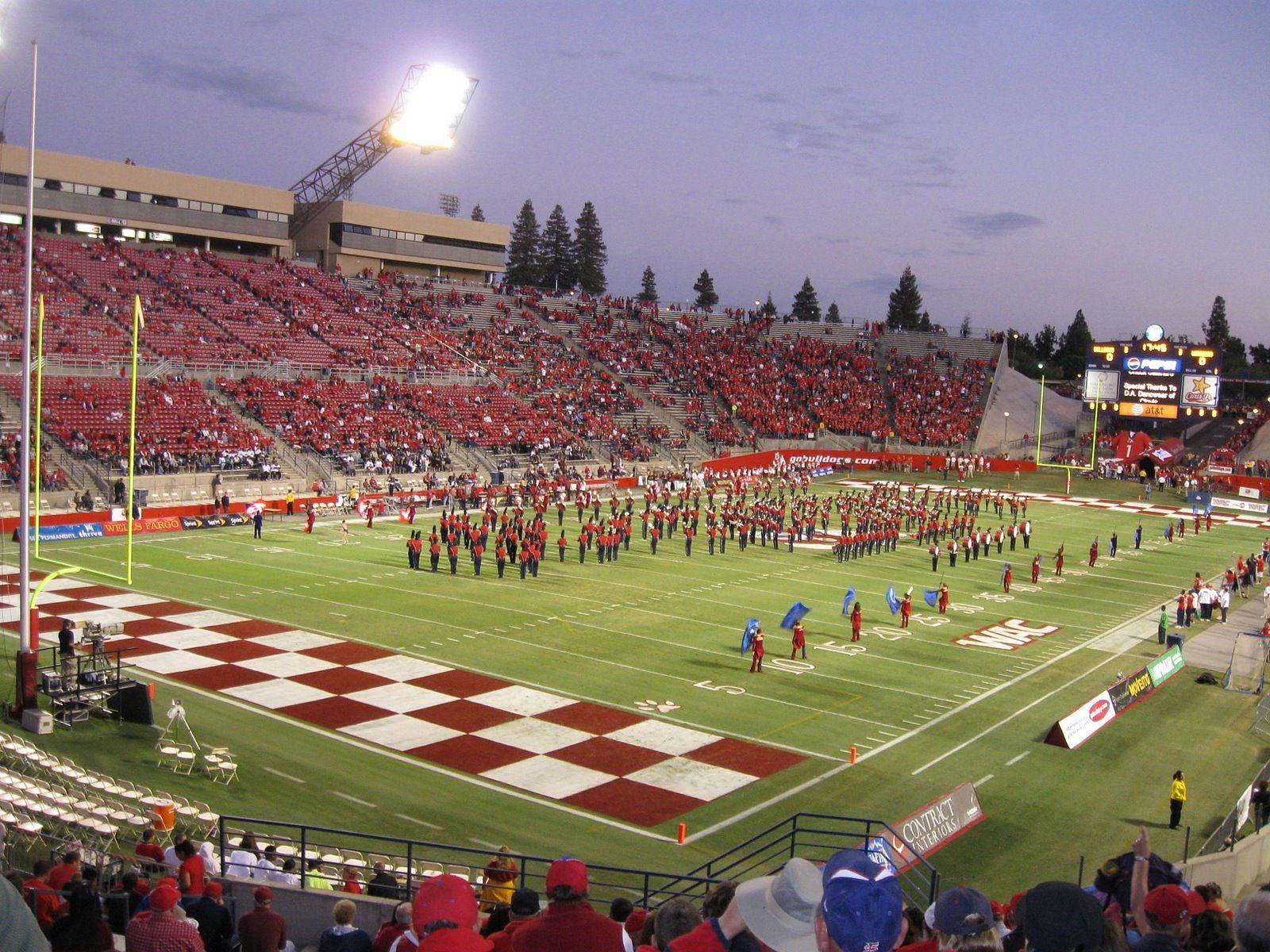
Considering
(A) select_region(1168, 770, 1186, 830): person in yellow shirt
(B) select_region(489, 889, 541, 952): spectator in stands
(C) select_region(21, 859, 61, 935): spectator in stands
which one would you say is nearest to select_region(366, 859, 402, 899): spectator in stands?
(C) select_region(21, 859, 61, 935): spectator in stands

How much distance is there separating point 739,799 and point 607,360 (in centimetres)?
5047

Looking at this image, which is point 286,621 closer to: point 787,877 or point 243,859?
point 243,859

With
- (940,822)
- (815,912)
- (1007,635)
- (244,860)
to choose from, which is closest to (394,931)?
(815,912)

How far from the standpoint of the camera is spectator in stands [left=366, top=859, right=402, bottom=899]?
9.18m

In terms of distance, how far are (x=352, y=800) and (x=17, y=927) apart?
1152 cm

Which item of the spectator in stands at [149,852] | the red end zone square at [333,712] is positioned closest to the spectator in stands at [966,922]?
the spectator in stands at [149,852]

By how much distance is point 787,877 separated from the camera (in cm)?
355

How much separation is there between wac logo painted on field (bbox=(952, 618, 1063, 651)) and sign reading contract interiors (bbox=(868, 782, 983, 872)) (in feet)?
31.8

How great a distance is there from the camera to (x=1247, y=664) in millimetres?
21172

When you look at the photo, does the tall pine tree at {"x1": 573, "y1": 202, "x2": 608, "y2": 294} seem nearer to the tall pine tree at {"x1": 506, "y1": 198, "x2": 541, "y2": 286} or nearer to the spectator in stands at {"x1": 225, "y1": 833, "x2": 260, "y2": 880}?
the tall pine tree at {"x1": 506, "y1": 198, "x2": 541, "y2": 286}

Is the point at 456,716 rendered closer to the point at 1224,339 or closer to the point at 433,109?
the point at 433,109

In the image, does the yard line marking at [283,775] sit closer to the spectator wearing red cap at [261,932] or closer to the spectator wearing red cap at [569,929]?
the spectator wearing red cap at [261,932]

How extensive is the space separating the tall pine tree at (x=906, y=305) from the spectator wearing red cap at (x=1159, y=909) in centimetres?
11383

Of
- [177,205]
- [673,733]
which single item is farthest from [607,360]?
[673,733]
